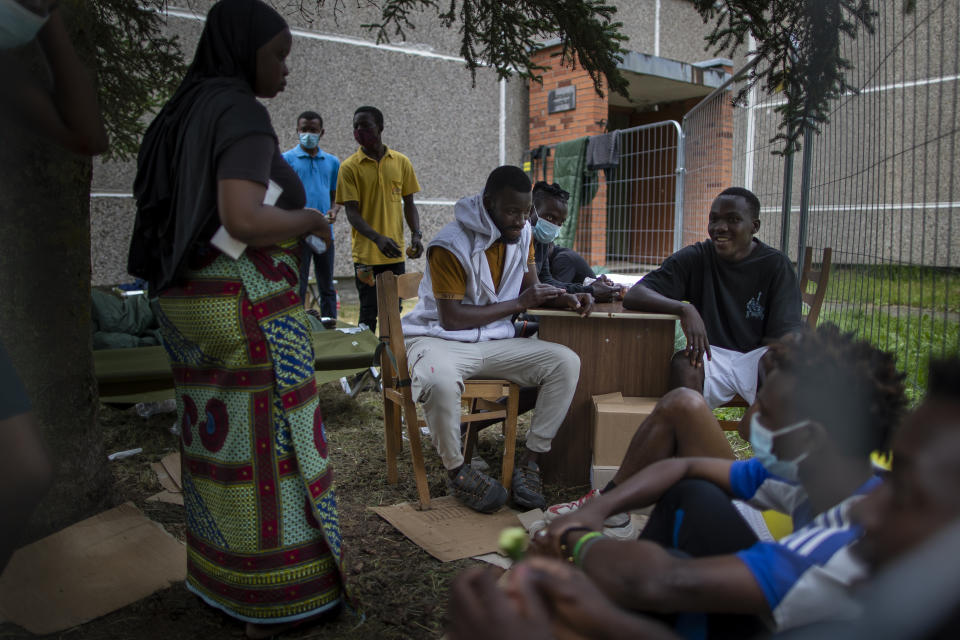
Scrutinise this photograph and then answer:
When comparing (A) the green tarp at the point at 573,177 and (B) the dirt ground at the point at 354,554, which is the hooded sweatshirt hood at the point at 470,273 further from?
(A) the green tarp at the point at 573,177

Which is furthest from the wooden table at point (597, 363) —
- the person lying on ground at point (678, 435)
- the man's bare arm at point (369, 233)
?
the man's bare arm at point (369, 233)

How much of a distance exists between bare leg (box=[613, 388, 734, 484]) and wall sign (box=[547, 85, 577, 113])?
27.2 feet

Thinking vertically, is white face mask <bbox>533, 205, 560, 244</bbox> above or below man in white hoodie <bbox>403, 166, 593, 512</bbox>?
above

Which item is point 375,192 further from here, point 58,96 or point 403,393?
point 58,96

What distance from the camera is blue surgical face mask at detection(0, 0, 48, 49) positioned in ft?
5.08

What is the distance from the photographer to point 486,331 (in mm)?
3322

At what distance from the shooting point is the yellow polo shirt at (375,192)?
5.45 m

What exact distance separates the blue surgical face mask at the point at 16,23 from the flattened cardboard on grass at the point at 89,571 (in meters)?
1.69

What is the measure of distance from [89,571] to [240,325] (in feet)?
3.96

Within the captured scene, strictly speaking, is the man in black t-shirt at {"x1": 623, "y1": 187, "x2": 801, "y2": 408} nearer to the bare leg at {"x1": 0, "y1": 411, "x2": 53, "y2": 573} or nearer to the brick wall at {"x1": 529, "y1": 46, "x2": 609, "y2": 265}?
the bare leg at {"x1": 0, "y1": 411, "x2": 53, "y2": 573}

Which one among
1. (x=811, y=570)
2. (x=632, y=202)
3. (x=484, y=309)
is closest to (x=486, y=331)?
(x=484, y=309)

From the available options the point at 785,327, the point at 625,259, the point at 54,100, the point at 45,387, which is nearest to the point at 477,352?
the point at 785,327

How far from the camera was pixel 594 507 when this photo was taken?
1.56 metres

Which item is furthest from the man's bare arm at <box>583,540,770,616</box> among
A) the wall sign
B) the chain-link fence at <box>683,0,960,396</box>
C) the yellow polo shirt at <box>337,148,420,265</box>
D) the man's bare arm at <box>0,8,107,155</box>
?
the wall sign
